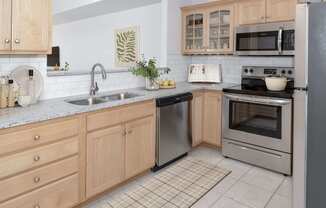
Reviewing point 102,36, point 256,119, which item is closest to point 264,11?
point 256,119

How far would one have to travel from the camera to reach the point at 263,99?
9.77 ft

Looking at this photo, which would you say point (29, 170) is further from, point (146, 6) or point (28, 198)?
point (146, 6)

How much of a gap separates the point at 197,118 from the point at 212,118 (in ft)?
0.70

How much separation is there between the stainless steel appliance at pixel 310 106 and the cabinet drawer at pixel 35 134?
166 centimetres

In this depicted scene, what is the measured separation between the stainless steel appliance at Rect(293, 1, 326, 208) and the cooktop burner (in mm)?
1391

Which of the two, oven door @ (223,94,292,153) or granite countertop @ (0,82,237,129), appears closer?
granite countertop @ (0,82,237,129)

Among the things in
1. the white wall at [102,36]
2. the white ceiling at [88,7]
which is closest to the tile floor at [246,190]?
the white wall at [102,36]

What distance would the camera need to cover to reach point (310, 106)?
1.51 meters

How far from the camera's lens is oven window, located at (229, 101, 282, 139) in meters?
2.95

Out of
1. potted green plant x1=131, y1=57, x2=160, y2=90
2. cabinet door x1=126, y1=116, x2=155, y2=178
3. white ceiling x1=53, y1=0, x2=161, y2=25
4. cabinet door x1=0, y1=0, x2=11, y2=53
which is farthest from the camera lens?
white ceiling x1=53, y1=0, x2=161, y2=25

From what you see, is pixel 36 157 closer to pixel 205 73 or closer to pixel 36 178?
pixel 36 178

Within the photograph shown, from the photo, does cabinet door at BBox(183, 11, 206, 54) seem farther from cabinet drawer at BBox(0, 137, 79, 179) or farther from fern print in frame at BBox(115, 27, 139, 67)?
cabinet drawer at BBox(0, 137, 79, 179)

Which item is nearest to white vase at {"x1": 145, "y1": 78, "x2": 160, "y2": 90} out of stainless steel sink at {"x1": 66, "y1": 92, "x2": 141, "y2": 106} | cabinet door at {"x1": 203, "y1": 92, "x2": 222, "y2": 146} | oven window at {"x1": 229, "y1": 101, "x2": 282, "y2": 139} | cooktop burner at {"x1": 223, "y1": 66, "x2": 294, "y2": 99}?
stainless steel sink at {"x1": 66, "y1": 92, "x2": 141, "y2": 106}

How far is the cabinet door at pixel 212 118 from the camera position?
11.6 ft
